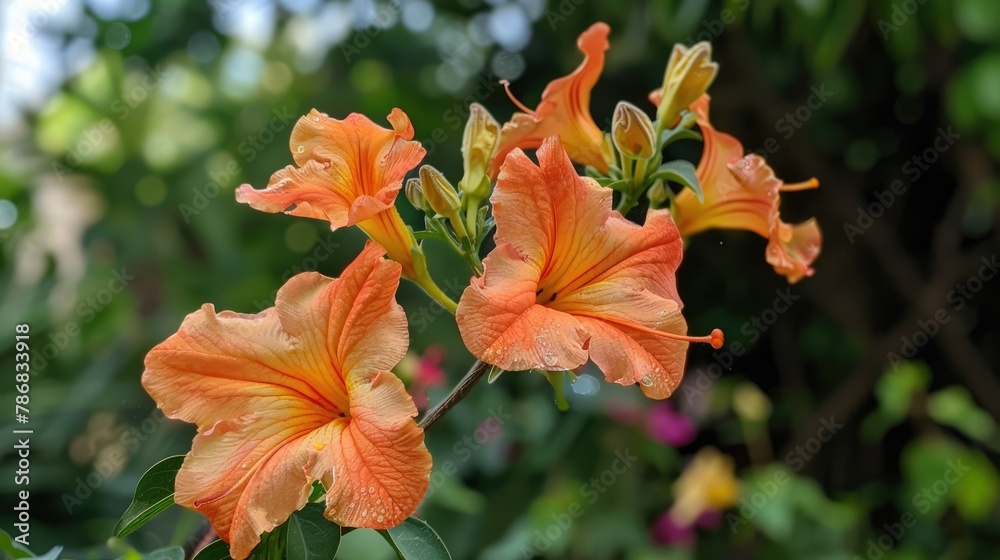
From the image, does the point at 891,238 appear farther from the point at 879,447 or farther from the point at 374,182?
the point at 374,182

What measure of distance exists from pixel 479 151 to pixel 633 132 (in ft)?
0.35

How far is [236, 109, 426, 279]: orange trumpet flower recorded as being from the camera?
507 millimetres

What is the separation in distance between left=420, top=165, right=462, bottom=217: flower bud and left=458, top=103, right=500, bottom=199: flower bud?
0.08ft

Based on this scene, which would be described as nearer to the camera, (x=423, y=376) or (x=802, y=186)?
(x=802, y=186)

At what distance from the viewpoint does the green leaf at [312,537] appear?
478 millimetres

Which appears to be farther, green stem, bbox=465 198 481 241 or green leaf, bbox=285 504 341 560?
green stem, bbox=465 198 481 241

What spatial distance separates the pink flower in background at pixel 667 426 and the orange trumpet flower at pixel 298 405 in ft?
3.91

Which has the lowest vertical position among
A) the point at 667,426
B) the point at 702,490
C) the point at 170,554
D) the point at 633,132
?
the point at 702,490

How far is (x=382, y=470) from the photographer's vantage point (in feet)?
1.44

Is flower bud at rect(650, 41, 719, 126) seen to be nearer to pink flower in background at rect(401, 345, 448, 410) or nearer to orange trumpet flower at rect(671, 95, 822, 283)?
orange trumpet flower at rect(671, 95, 822, 283)

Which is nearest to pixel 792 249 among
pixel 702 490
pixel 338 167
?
pixel 338 167

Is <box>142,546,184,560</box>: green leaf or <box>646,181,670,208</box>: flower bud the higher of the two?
<box>646,181,670,208</box>: flower bud

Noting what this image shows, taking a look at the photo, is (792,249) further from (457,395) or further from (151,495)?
(151,495)

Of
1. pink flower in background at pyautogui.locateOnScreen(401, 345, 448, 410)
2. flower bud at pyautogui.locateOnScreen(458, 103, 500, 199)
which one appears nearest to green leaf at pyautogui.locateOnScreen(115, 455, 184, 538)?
flower bud at pyautogui.locateOnScreen(458, 103, 500, 199)
